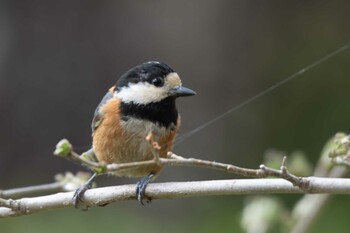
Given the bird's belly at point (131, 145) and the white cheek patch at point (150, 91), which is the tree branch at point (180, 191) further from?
the white cheek patch at point (150, 91)

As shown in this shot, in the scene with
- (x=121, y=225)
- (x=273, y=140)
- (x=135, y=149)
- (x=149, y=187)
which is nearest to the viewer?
(x=149, y=187)

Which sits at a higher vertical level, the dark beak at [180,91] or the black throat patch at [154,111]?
the dark beak at [180,91]

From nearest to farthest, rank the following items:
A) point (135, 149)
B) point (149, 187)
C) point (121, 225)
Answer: point (149, 187) → point (135, 149) → point (121, 225)

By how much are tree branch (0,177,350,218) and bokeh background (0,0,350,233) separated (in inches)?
120

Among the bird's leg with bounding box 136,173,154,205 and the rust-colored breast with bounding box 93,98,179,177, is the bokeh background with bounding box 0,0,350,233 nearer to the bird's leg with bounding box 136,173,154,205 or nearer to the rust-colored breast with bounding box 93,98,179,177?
the rust-colored breast with bounding box 93,98,179,177

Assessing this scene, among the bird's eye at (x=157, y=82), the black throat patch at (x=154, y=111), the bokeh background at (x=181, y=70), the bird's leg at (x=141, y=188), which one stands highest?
the bokeh background at (x=181, y=70)

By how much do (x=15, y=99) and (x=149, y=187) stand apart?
3.60m

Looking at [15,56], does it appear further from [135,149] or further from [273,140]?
[135,149]

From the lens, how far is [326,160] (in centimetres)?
269

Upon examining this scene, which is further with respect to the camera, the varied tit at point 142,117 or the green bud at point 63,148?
the varied tit at point 142,117

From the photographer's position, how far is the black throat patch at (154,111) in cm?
270

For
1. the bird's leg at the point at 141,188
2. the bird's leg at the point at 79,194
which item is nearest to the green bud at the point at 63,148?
the bird's leg at the point at 79,194

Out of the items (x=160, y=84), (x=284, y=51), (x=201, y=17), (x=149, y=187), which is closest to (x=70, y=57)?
(x=201, y=17)

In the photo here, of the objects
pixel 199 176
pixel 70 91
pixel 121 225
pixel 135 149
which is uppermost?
pixel 70 91
